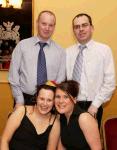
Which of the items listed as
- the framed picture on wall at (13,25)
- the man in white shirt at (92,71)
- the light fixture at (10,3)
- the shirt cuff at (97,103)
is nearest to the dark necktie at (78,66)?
the man in white shirt at (92,71)

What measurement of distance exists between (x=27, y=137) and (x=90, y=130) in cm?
49

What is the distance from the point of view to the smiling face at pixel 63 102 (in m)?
2.25

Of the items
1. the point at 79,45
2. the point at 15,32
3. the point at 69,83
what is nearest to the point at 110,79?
the point at 79,45

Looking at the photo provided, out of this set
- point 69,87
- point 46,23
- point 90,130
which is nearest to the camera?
point 90,130

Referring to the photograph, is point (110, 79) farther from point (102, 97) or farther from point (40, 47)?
point (40, 47)

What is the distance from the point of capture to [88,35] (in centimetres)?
284

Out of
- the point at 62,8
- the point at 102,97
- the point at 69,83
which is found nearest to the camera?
the point at 69,83

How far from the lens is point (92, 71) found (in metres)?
2.86

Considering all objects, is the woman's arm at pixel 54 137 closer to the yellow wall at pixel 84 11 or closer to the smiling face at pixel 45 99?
the smiling face at pixel 45 99

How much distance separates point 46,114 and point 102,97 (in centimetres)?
66

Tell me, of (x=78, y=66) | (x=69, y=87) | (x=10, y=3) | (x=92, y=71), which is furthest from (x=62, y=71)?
(x=10, y=3)

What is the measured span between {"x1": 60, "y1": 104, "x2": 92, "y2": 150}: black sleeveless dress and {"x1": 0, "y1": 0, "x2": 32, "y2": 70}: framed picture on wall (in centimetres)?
153

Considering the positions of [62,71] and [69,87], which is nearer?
[69,87]

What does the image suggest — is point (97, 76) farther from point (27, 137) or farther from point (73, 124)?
point (27, 137)
